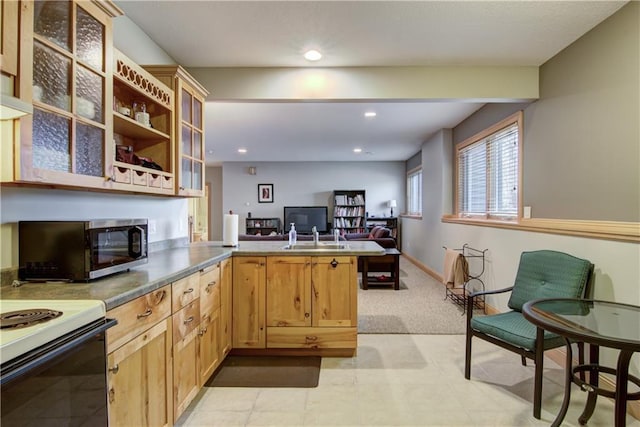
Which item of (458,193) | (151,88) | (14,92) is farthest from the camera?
(458,193)

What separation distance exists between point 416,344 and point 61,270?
8.65 ft

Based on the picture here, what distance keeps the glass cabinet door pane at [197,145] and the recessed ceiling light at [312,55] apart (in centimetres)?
110

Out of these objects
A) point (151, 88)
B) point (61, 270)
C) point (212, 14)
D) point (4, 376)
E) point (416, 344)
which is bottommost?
point (416, 344)

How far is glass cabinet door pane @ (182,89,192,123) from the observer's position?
2395 mm

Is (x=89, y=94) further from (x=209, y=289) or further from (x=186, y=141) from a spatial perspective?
(x=209, y=289)

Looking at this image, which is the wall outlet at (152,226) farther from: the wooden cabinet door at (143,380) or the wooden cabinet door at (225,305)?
the wooden cabinet door at (143,380)

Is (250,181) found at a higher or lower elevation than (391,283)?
higher

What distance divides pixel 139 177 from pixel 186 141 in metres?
0.67

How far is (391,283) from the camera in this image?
16.4 feet

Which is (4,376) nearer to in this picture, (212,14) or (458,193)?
(212,14)

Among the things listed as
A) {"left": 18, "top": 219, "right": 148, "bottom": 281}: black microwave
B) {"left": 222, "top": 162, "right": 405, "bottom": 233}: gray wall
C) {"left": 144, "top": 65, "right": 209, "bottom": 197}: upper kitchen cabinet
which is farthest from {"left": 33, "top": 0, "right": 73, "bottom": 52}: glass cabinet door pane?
{"left": 222, "top": 162, "right": 405, "bottom": 233}: gray wall

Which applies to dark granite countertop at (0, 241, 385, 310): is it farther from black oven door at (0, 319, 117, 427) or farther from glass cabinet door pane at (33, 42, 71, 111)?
glass cabinet door pane at (33, 42, 71, 111)

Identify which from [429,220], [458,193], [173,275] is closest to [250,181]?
[429,220]

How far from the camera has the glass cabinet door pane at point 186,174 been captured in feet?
7.88
